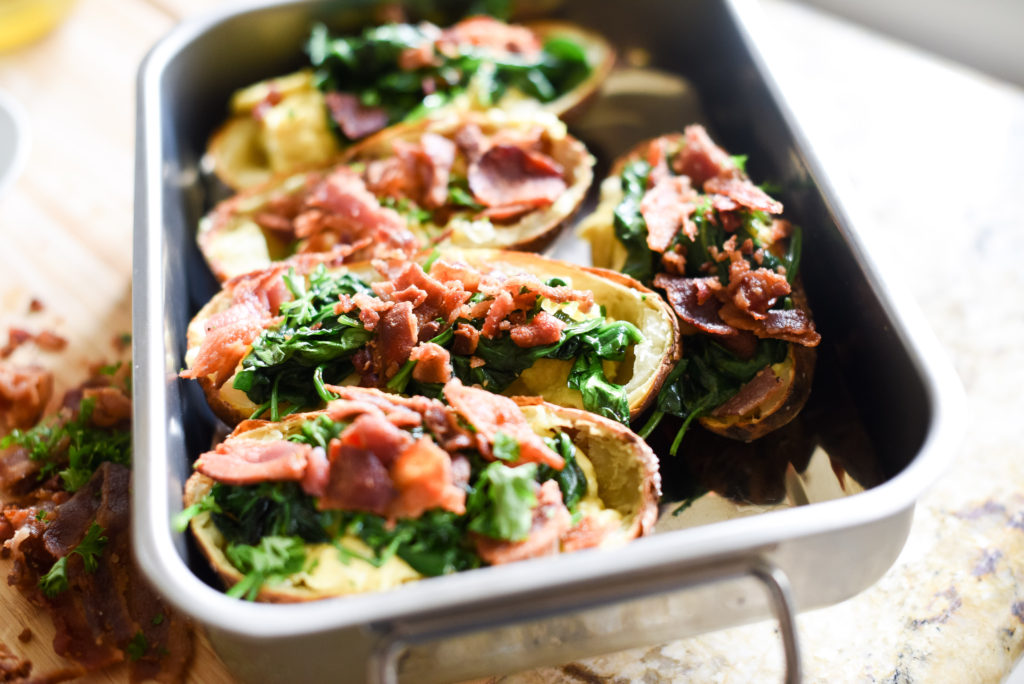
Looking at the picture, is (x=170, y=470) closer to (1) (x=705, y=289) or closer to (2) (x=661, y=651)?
(2) (x=661, y=651)

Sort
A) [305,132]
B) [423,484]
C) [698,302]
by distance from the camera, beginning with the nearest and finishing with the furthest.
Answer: [423,484]
[698,302]
[305,132]

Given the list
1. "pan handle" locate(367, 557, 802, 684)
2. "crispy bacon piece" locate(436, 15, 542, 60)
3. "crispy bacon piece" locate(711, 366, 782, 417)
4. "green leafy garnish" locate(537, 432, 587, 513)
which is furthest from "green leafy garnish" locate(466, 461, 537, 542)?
"crispy bacon piece" locate(436, 15, 542, 60)

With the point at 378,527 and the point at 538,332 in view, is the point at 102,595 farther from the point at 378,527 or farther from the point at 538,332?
the point at 538,332

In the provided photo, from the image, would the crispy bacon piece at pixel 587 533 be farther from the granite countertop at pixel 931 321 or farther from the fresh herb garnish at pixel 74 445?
the fresh herb garnish at pixel 74 445

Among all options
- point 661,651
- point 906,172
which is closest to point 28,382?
point 661,651

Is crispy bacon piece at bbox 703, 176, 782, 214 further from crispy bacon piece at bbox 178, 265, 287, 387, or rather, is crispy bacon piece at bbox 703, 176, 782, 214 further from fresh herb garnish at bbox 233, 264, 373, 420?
crispy bacon piece at bbox 178, 265, 287, 387

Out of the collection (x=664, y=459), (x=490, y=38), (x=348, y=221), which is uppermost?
(x=490, y=38)

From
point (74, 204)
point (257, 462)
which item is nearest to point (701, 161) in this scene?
point (257, 462)

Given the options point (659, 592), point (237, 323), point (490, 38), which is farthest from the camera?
point (490, 38)
